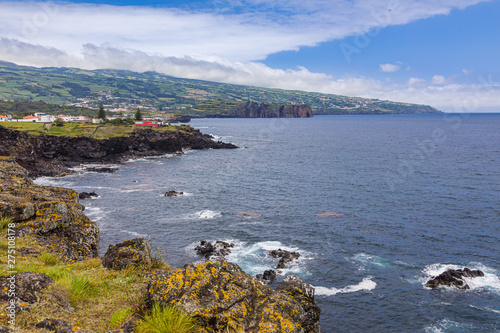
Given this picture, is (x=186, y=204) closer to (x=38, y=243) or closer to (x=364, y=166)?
(x=38, y=243)

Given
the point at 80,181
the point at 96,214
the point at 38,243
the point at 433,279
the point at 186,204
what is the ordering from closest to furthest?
1. the point at 38,243
2. the point at 433,279
3. the point at 96,214
4. the point at 186,204
5. the point at 80,181

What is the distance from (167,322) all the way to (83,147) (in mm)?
115377

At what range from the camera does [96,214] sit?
5434cm

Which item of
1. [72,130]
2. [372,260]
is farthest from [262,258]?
[72,130]

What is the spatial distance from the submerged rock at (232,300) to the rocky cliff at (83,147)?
286 feet

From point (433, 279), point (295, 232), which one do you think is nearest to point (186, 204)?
point (295, 232)

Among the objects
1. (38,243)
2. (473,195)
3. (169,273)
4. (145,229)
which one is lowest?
(145,229)

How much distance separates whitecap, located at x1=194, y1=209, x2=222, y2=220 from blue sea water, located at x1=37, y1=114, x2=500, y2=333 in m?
0.35

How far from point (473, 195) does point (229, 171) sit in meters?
59.7

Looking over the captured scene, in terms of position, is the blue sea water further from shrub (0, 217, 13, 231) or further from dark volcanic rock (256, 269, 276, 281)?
shrub (0, 217, 13, 231)

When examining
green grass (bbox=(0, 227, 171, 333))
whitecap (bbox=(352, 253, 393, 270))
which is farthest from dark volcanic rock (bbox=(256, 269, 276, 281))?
green grass (bbox=(0, 227, 171, 333))

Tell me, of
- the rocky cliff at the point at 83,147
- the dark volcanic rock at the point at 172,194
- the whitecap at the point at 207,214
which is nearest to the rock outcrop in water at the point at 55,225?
the whitecap at the point at 207,214

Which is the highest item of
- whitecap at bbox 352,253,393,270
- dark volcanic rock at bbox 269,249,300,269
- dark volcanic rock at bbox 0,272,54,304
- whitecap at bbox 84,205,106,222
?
dark volcanic rock at bbox 0,272,54,304

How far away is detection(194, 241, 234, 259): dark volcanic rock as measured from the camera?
4016 centimetres
